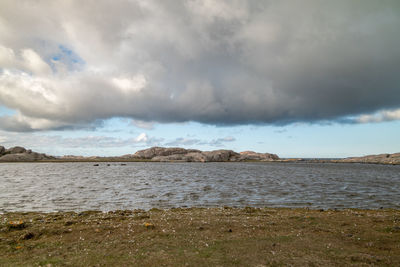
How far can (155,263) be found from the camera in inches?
443

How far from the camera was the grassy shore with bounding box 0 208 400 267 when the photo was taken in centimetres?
1152

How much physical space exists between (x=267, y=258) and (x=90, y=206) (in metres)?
28.9

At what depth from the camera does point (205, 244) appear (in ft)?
45.4

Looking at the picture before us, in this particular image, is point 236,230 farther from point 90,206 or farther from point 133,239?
point 90,206

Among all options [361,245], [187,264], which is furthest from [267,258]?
[361,245]

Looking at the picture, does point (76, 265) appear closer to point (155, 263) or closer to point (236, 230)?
point (155, 263)

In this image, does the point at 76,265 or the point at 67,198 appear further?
the point at 67,198

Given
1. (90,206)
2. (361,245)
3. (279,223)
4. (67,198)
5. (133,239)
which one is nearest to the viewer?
(361,245)

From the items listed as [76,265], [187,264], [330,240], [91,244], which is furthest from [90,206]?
[330,240]

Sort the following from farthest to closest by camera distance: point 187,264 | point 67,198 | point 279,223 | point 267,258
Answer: point 67,198 → point 279,223 → point 267,258 → point 187,264

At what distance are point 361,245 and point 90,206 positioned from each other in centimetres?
3199

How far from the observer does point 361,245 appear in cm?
1371

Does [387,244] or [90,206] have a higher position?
[387,244]

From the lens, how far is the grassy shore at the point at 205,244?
37.8 ft
